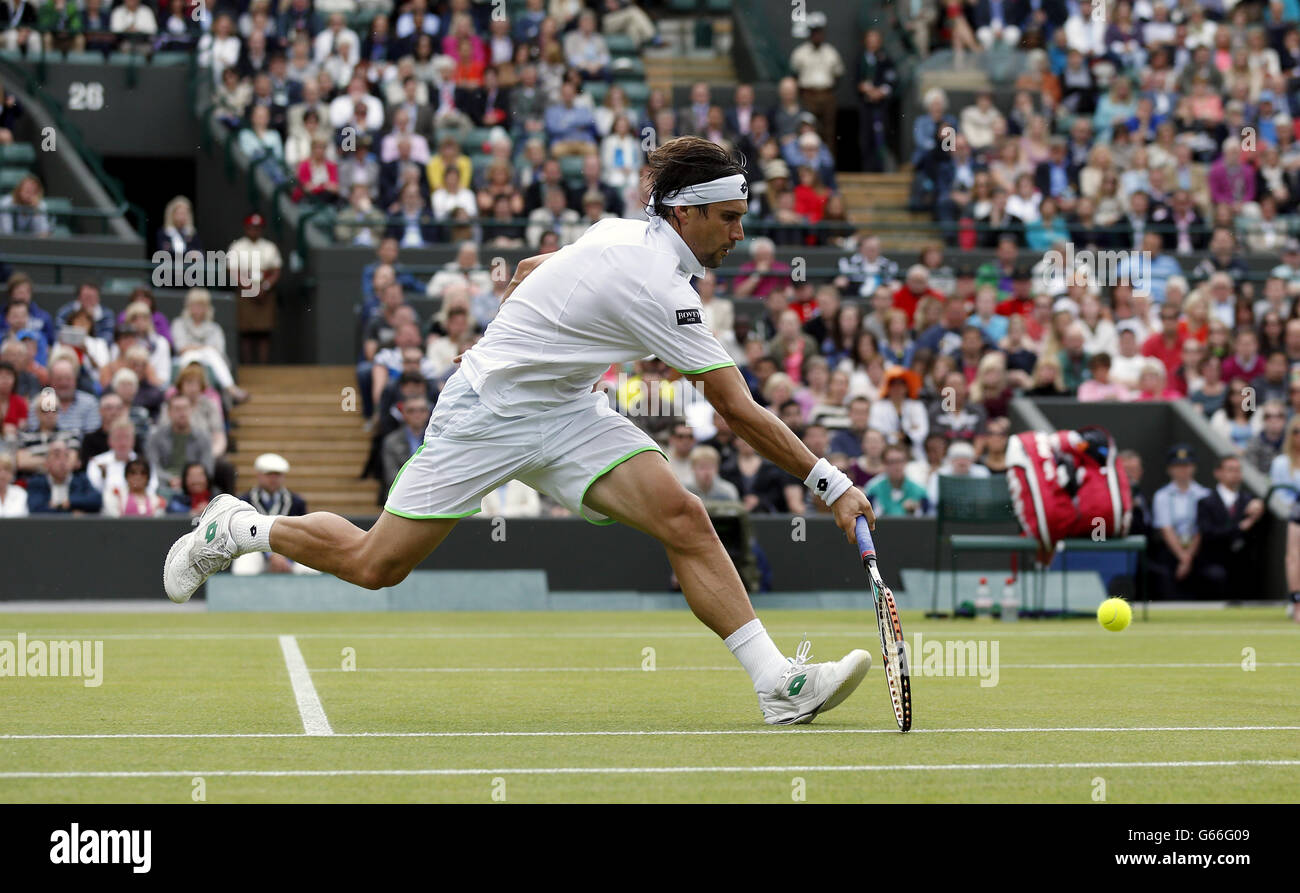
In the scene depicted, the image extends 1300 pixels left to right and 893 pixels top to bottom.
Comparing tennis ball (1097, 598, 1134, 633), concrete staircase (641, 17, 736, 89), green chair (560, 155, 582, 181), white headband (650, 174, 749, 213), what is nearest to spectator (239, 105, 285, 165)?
green chair (560, 155, 582, 181)

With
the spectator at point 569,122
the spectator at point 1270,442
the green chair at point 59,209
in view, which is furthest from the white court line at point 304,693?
the spectator at point 569,122

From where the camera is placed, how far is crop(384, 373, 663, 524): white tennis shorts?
756 cm

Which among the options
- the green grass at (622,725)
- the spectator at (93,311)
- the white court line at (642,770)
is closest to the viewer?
the green grass at (622,725)

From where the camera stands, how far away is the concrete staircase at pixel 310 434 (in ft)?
65.3

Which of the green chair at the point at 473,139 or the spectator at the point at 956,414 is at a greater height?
the green chair at the point at 473,139

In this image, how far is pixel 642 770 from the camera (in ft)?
20.4

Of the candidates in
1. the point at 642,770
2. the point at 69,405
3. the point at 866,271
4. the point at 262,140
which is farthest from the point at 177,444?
the point at 642,770

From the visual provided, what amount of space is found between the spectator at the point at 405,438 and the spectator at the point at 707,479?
101 inches

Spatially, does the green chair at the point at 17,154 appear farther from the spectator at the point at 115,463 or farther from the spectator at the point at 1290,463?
the spectator at the point at 1290,463

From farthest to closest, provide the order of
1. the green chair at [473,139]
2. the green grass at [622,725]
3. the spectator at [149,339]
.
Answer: the green chair at [473,139] → the spectator at [149,339] → the green grass at [622,725]
